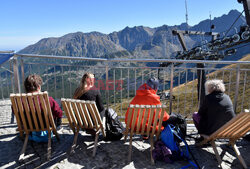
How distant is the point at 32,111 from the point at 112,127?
1584mm

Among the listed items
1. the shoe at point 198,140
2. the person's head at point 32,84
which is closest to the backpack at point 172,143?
the shoe at point 198,140

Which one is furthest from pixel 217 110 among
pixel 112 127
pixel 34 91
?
pixel 34 91

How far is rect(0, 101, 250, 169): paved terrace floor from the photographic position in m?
3.20

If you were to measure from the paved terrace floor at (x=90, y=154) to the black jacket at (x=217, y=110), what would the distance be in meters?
0.61

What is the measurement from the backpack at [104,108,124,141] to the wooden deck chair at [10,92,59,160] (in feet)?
3.54

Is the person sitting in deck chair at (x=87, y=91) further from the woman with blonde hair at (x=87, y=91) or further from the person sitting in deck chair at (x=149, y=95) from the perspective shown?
the person sitting in deck chair at (x=149, y=95)

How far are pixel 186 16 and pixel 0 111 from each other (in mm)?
28592

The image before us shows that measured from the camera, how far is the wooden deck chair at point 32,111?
312cm

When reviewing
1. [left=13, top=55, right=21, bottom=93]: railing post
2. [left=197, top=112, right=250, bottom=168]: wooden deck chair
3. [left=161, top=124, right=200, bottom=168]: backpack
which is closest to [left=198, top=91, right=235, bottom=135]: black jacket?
[left=197, top=112, right=250, bottom=168]: wooden deck chair

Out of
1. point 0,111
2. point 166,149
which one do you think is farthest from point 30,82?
point 0,111

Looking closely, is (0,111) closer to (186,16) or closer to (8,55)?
(8,55)

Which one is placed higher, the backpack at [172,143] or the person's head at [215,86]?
the person's head at [215,86]

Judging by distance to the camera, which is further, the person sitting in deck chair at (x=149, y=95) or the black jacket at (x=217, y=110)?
the person sitting in deck chair at (x=149, y=95)

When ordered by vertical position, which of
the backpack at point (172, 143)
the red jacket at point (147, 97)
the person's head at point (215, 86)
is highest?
the person's head at point (215, 86)
